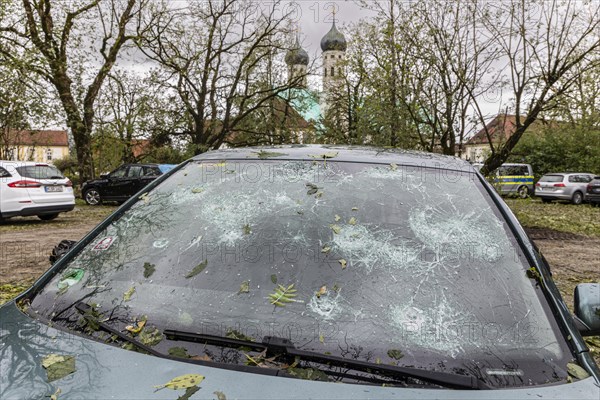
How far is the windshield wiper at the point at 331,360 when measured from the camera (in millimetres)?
1162

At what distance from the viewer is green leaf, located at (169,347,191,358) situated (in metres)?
1.27

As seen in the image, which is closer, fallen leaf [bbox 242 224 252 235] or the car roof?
fallen leaf [bbox 242 224 252 235]

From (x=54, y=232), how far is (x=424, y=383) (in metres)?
11.0

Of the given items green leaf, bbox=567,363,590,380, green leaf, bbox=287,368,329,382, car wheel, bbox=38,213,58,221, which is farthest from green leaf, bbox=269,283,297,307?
car wheel, bbox=38,213,58,221

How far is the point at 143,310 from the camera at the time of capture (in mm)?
1509

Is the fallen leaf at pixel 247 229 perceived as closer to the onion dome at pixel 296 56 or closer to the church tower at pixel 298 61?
the church tower at pixel 298 61

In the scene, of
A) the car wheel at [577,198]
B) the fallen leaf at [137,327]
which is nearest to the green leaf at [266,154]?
the fallen leaf at [137,327]

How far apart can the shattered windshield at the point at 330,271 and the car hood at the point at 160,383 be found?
0.08m

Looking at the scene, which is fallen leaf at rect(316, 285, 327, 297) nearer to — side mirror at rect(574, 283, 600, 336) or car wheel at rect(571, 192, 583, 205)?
side mirror at rect(574, 283, 600, 336)

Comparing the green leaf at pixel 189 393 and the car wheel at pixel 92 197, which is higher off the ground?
the green leaf at pixel 189 393

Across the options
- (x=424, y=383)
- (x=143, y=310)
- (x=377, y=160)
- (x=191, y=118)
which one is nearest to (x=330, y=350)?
(x=424, y=383)

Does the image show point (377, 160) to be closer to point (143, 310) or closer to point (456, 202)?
point (456, 202)

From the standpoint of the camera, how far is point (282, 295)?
1514 mm

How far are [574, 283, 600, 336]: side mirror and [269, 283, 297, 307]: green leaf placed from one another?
100 cm
